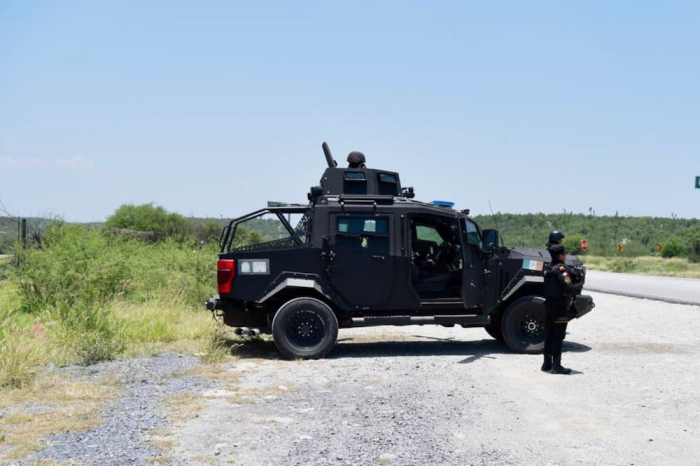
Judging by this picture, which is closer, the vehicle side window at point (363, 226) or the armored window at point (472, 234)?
the vehicle side window at point (363, 226)

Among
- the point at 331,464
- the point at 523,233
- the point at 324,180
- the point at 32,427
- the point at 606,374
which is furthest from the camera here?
the point at 523,233

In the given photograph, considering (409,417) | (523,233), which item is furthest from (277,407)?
(523,233)

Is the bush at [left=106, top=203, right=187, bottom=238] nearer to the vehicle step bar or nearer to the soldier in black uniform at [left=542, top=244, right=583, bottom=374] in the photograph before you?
the vehicle step bar

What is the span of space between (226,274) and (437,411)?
13.8 feet

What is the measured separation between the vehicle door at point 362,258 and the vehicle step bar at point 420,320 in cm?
25

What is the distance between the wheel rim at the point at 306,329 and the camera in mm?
10211

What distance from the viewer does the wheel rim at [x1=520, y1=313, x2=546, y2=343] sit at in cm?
1074

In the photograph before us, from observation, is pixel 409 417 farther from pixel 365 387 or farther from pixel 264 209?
pixel 264 209

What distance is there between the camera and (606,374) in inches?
353

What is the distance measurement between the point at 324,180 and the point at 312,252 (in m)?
1.43

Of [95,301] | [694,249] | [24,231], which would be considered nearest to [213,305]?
[95,301]

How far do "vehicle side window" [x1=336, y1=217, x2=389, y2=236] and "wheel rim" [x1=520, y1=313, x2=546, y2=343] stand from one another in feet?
8.05

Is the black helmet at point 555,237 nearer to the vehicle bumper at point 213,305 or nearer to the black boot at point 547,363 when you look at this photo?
the black boot at point 547,363

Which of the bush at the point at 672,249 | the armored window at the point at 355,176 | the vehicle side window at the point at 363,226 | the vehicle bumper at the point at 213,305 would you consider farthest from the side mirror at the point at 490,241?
the bush at the point at 672,249
